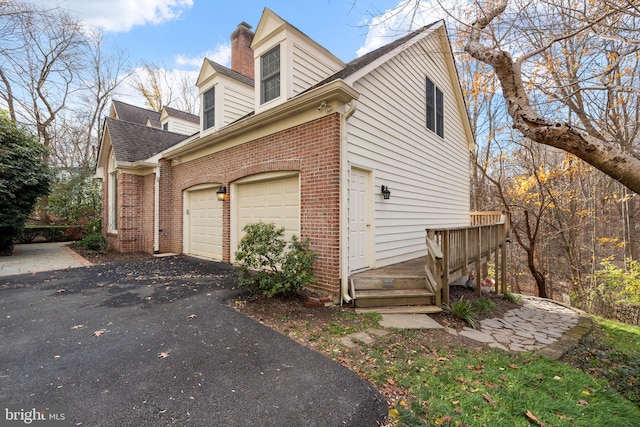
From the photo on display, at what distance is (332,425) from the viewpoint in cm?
212

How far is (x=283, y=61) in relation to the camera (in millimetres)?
6270

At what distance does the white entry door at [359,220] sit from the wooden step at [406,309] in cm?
86

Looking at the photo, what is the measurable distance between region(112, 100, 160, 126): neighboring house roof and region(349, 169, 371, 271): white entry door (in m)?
17.6

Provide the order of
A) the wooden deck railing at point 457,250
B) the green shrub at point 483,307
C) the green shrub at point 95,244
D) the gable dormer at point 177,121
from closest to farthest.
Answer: the wooden deck railing at point 457,250, the green shrub at point 483,307, the green shrub at point 95,244, the gable dormer at point 177,121

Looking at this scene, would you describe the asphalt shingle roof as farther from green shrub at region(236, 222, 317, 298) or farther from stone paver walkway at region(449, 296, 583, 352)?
stone paver walkway at region(449, 296, 583, 352)

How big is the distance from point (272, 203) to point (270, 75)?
10.0 ft

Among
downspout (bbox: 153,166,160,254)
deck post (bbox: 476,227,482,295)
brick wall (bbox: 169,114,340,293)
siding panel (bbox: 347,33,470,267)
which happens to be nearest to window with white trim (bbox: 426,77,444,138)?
siding panel (bbox: 347,33,470,267)

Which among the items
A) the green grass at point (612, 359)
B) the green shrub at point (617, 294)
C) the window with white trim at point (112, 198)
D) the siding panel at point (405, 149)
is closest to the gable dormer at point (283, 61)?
the siding panel at point (405, 149)

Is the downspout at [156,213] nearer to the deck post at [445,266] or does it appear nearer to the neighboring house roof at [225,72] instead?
the neighboring house roof at [225,72]

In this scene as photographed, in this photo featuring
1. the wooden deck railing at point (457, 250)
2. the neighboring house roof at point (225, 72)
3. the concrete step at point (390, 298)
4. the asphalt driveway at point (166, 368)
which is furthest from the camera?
the neighboring house roof at point (225, 72)

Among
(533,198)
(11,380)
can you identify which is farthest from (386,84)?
(533,198)

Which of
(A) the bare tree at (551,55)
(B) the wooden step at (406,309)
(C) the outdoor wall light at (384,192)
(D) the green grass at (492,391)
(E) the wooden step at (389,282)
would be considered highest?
(A) the bare tree at (551,55)

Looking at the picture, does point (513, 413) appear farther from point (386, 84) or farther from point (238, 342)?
point (386, 84)

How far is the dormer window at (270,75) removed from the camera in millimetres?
6559
